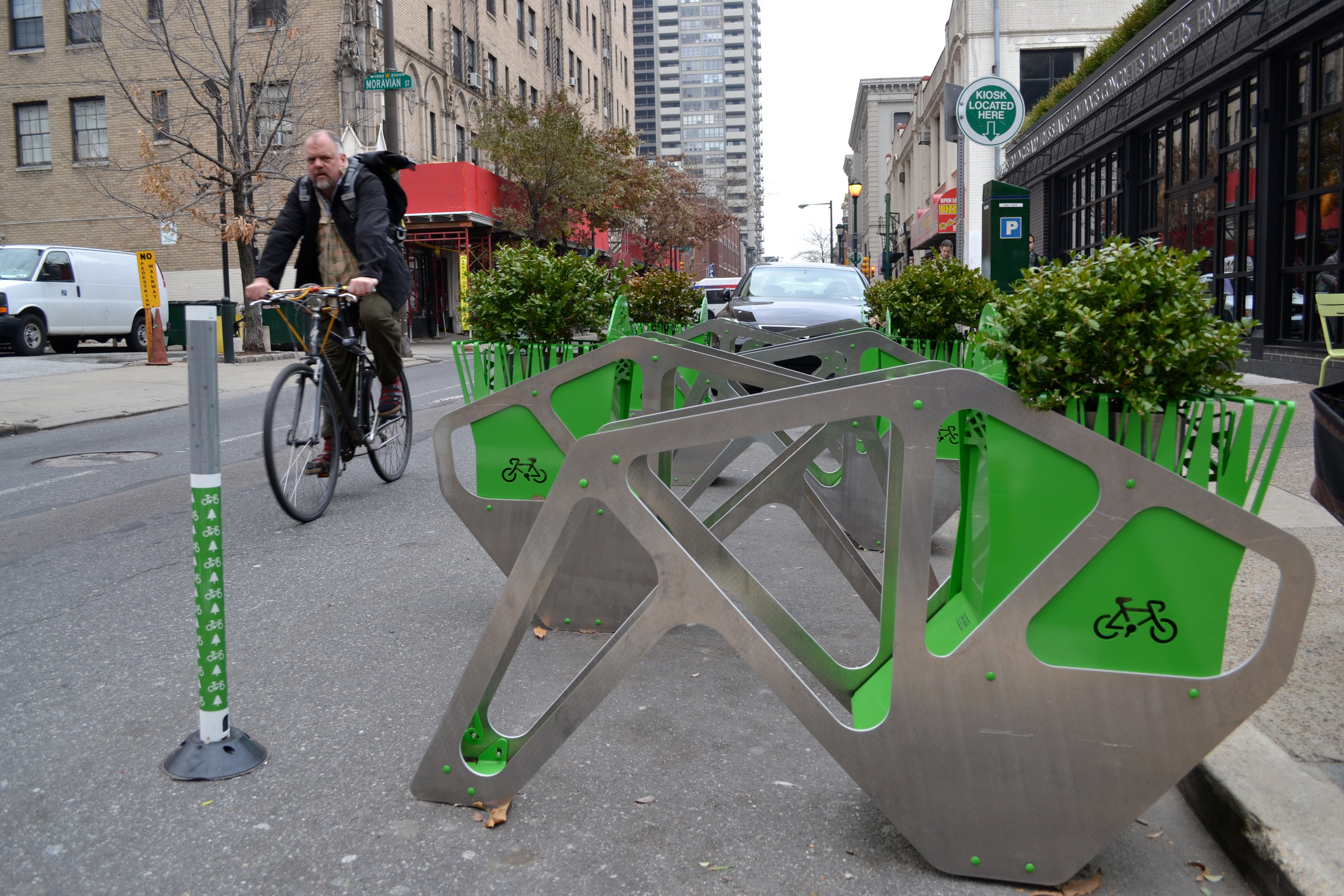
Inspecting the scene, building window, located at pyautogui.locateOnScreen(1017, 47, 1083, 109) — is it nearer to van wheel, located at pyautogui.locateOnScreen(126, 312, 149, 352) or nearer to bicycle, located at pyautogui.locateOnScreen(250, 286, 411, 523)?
van wheel, located at pyautogui.locateOnScreen(126, 312, 149, 352)

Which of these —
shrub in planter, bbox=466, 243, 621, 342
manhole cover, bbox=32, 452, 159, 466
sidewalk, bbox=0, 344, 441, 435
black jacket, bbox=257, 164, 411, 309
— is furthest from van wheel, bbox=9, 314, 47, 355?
shrub in planter, bbox=466, 243, 621, 342

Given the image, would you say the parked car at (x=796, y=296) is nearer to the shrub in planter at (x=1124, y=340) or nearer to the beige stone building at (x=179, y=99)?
the shrub in planter at (x=1124, y=340)

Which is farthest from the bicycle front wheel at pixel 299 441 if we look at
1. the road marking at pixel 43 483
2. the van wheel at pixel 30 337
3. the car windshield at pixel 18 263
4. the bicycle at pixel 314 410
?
the car windshield at pixel 18 263

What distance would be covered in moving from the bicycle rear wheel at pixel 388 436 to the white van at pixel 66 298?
44.4 feet

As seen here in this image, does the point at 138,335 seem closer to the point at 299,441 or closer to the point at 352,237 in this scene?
the point at 352,237

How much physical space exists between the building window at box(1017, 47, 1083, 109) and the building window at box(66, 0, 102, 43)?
2585 centimetres

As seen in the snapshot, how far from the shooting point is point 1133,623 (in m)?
2.50

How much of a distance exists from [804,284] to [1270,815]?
39.2 feet

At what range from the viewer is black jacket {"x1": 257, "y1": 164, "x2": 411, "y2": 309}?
6.42 meters

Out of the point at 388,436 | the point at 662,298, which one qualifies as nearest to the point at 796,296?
the point at 662,298

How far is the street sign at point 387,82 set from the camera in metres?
21.1

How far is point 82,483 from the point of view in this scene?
25.9 ft

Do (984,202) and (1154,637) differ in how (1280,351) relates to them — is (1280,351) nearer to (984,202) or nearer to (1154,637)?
(984,202)

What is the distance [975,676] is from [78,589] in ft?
13.7
